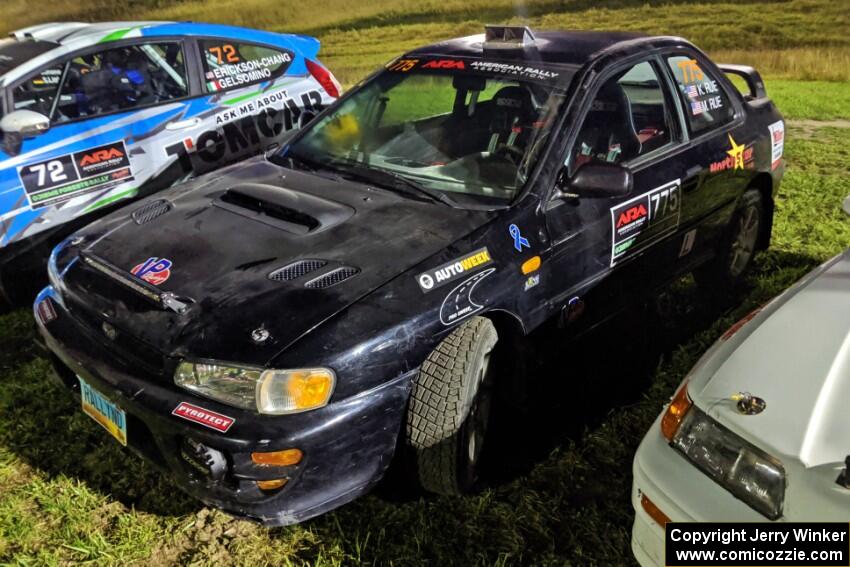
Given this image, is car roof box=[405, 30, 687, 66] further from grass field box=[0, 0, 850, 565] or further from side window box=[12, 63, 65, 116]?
side window box=[12, 63, 65, 116]

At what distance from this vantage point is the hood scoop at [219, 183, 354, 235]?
8.88 feet

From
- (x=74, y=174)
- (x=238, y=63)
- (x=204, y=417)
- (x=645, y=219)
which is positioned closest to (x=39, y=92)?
(x=74, y=174)

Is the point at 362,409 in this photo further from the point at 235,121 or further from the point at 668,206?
the point at 235,121

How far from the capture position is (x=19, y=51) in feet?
14.5

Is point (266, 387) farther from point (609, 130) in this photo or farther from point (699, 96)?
point (699, 96)

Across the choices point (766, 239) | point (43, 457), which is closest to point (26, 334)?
point (43, 457)

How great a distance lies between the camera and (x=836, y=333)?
6.54 ft

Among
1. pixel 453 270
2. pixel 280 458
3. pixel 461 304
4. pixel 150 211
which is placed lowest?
pixel 280 458

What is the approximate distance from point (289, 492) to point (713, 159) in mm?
2631

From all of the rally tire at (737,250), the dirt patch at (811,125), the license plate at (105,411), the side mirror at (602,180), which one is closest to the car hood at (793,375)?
the side mirror at (602,180)

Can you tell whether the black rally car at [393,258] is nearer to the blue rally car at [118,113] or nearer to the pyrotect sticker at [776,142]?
the pyrotect sticker at [776,142]

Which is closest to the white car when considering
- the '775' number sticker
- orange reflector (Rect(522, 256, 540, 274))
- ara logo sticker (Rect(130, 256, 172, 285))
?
orange reflector (Rect(522, 256, 540, 274))

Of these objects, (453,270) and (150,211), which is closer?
(453,270)

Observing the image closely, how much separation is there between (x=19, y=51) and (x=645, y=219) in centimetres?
396
